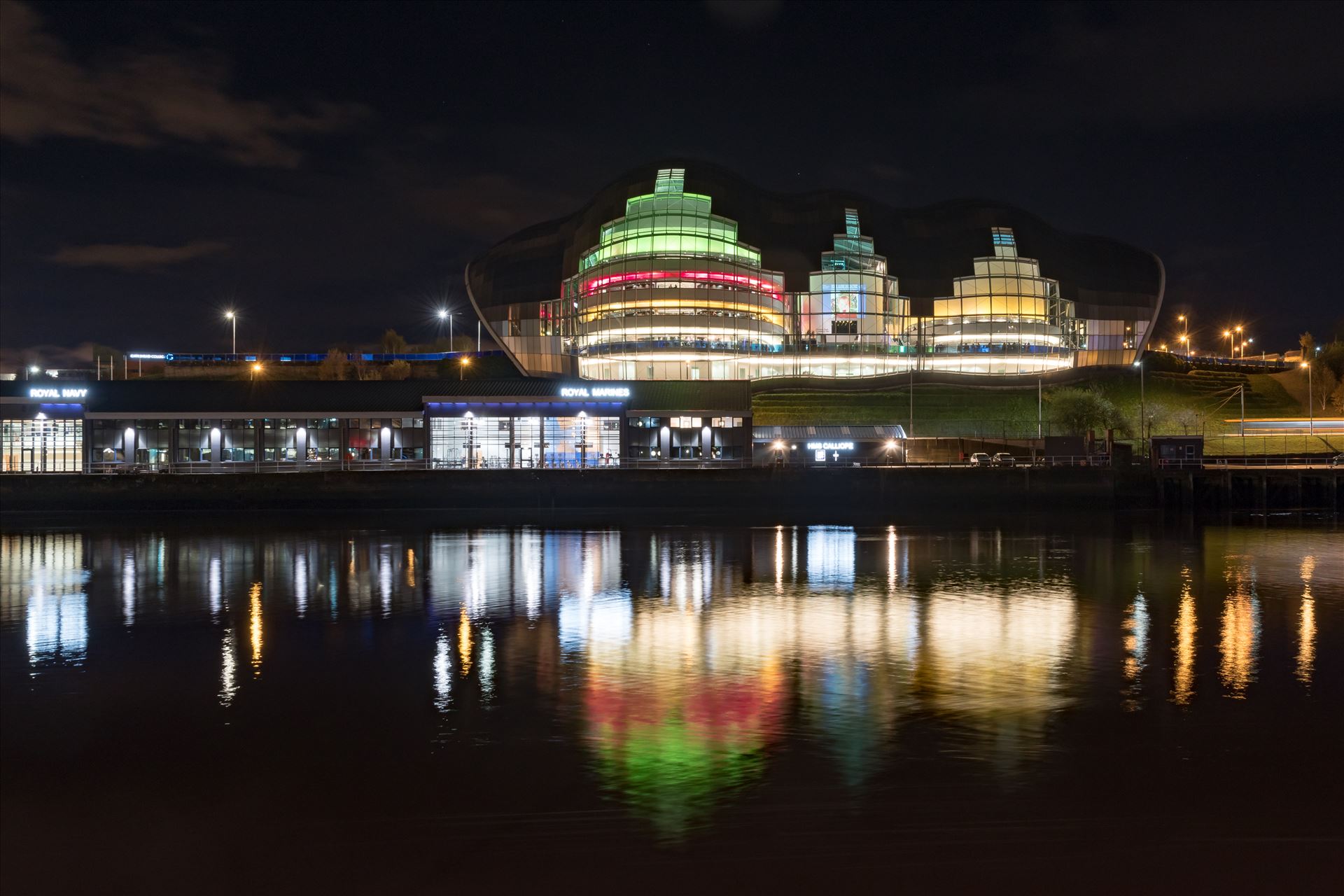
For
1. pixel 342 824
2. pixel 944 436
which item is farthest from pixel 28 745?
pixel 944 436

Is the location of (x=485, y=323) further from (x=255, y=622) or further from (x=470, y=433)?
(x=255, y=622)

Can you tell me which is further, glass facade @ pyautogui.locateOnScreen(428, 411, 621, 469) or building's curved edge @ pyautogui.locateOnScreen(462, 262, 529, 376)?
building's curved edge @ pyautogui.locateOnScreen(462, 262, 529, 376)

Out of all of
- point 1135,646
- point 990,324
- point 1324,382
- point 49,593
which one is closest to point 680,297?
point 990,324

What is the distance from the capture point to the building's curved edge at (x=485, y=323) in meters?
109

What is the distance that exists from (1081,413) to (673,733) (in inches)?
3085

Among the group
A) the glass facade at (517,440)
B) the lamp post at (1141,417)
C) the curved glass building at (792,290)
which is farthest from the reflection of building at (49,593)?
the lamp post at (1141,417)

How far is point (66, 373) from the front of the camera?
99.8 m

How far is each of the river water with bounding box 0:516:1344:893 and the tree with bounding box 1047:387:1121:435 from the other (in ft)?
181

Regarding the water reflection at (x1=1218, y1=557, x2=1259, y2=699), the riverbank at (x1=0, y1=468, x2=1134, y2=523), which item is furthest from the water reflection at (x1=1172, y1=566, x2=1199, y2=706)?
the riverbank at (x1=0, y1=468, x2=1134, y2=523)

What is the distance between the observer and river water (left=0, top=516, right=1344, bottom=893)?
12148 millimetres

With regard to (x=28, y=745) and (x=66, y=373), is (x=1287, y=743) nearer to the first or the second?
(x=28, y=745)

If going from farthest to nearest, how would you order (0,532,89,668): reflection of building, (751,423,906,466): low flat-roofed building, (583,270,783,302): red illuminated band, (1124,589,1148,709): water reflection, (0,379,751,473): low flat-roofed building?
(583,270,783,302): red illuminated band, (751,423,906,466): low flat-roofed building, (0,379,751,473): low flat-roofed building, (0,532,89,668): reflection of building, (1124,589,1148,709): water reflection

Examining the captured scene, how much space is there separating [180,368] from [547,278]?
53885 millimetres

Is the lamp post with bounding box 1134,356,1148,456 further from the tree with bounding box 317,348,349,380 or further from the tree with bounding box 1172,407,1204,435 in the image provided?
the tree with bounding box 317,348,349,380
